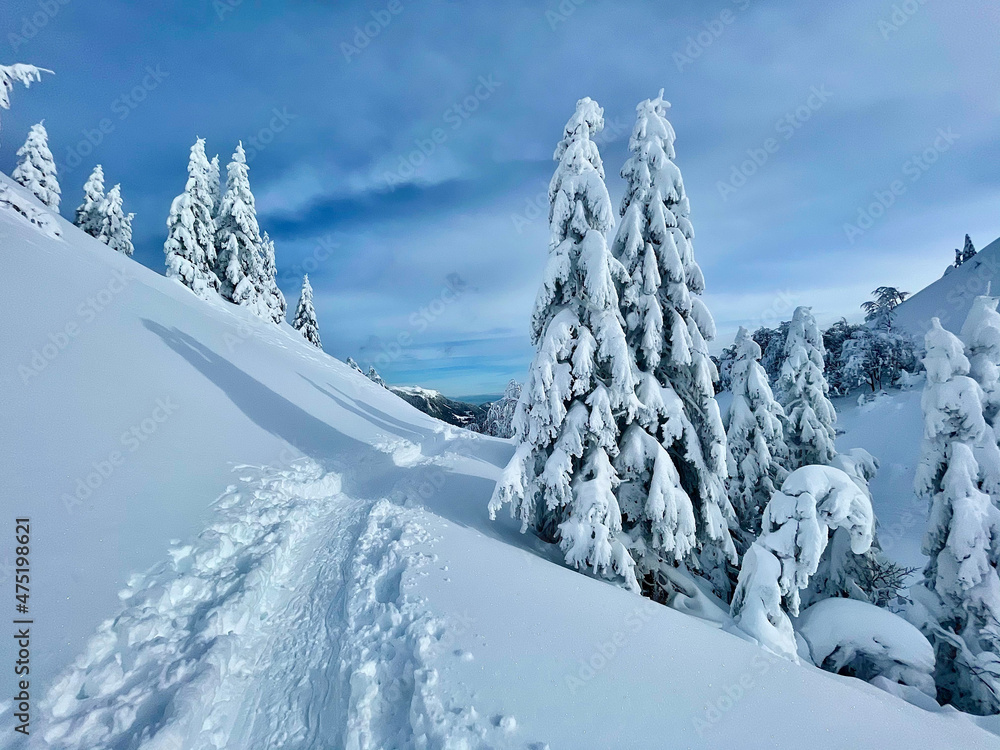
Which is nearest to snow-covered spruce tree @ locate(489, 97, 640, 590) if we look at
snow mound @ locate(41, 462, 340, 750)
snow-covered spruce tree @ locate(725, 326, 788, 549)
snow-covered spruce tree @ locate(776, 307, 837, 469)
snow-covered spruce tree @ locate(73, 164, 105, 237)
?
snow mound @ locate(41, 462, 340, 750)

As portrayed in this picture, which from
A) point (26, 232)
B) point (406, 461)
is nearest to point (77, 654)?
point (406, 461)

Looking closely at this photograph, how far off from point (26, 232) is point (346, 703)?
23474 mm

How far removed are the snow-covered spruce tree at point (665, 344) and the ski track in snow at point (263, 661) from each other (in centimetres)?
593

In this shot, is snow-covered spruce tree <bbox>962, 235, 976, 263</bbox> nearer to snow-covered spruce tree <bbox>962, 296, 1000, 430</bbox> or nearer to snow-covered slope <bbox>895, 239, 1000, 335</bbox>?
snow-covered slope <bbox>895, 239, 1000, 335</bbox>

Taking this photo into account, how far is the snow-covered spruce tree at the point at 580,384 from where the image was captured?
8492 mm

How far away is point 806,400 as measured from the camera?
15.4 meters

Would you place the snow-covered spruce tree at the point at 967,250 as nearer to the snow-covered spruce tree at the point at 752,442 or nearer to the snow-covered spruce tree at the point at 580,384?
the snow-covered spruce tree at the point at 752,442

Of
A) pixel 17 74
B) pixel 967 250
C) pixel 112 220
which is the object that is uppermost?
pixel 967 250

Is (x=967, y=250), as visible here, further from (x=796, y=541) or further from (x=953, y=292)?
(x=796, y=541)

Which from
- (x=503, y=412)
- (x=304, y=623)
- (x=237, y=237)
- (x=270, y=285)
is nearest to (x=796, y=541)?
(x=304, y=623)

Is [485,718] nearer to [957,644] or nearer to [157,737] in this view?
[157,737]

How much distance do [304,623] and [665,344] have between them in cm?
1028

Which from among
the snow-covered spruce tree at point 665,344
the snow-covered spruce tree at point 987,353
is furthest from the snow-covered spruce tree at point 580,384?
the snow-covered spruce tree at point 987,353

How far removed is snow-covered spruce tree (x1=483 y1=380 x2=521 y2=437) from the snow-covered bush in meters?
28.2
